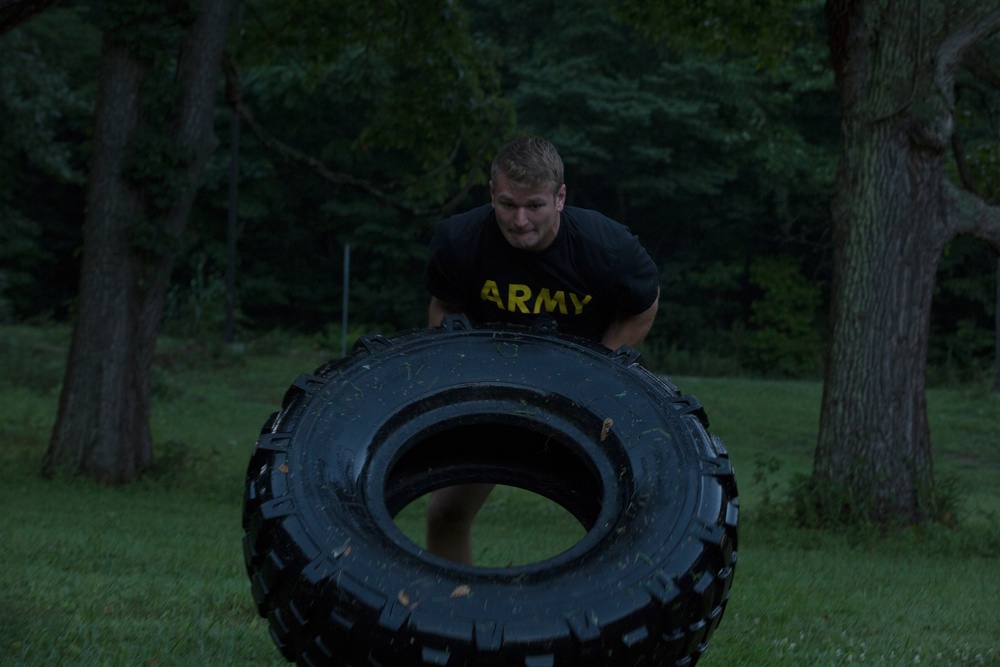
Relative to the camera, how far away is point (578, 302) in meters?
4.53

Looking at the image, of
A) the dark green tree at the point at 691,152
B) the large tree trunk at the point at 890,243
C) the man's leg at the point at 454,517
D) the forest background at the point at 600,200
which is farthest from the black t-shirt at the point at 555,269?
the dark green tree at the point at 691,152

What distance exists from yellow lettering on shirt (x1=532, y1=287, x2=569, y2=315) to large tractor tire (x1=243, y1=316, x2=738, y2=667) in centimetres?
48

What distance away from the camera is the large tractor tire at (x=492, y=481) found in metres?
3.06

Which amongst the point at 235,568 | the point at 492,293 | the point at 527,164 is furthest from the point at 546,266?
the point at 235,568

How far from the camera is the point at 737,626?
5785 millimetres

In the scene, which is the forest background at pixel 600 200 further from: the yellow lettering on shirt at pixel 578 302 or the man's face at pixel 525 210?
the man's face at pixel 525 210

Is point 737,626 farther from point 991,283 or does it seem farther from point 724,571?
point 991,283

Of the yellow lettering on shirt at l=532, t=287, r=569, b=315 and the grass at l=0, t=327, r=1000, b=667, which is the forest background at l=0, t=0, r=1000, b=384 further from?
the yellow lettering on shirt at l=532, t=287, r=569, b=315

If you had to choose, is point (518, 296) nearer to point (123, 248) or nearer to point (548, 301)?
point (548, 301)

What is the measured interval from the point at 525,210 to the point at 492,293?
0.47m

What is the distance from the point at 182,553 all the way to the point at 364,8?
748cm

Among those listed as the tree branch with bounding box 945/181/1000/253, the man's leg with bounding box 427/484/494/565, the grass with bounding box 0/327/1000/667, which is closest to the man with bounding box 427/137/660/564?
the man's leg with bounding box 427/484/494/565

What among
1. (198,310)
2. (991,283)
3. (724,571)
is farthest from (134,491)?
(991,283)

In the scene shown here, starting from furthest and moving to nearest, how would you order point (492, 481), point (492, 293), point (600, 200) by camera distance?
point (600, 200)
point (492, 293)
point (492, 481)
